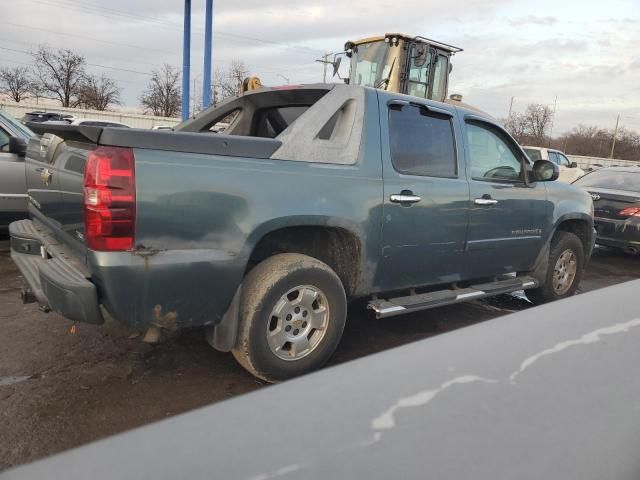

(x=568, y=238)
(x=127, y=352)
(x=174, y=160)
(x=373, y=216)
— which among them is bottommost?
(x=127, y=352)

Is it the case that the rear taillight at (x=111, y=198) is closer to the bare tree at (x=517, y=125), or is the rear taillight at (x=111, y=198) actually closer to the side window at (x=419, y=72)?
the side window at (x=419, y=72)

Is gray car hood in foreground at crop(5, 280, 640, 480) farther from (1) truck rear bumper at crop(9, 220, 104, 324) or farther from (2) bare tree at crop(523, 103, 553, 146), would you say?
(2) bare tree at crop(523, 103, 553, 146)

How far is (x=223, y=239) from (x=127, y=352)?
4.39ft

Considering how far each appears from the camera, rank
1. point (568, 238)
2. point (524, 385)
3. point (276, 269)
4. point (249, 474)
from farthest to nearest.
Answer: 1. point (568, 238)
2. point (276, 269)
3. point (524, 385)
4. point (249, 474)

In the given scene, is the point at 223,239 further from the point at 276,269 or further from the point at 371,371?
the point at 371,371

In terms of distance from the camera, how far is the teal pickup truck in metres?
2.56

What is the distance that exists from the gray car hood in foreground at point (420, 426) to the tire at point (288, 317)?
5.83 feet

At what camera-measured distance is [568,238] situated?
16.9 feet

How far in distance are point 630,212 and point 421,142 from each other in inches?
215

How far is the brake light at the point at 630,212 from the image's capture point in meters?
7.61

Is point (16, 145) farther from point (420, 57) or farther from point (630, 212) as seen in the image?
point (420, 57)

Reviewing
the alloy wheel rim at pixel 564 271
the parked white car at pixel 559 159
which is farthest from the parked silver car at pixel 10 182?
the parked white car at pixel 559 159

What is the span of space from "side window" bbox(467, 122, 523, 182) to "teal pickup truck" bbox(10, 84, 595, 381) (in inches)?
0.7

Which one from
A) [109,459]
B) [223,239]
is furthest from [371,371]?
[223,239]
